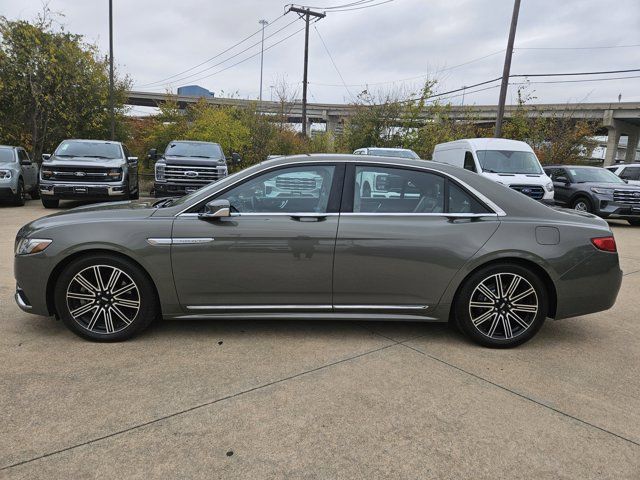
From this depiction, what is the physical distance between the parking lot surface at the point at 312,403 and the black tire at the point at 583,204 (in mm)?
10335

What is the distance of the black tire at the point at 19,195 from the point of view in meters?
12.4

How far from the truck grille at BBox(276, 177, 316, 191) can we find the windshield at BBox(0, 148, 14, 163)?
12.1 m

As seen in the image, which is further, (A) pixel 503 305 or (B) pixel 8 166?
(B) pixel 8 166

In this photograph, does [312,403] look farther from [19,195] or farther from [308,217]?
[19,195]

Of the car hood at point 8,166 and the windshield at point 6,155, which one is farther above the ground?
the windshield at point 6,155

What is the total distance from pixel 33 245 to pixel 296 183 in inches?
82.7

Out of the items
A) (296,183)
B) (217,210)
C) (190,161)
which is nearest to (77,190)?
(190,161)

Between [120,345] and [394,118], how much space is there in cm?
2271

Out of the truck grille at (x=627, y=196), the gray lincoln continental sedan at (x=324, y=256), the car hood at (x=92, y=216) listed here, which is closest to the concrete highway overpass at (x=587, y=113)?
the truck grille at (x=627, y=196)

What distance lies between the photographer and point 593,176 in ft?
45.5

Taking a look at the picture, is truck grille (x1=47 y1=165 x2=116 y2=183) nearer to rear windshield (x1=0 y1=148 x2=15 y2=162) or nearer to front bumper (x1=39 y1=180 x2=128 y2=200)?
front bumper (x1=39 y1=180 x2=128 y2=200)

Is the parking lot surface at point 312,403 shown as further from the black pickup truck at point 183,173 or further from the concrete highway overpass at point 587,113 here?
the concrete highway overpass at point 587,113

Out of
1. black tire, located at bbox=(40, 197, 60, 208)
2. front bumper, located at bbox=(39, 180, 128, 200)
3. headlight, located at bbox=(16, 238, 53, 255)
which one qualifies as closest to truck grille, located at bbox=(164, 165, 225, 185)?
front bumper, located at bbox=(39, 180, 128, 200)

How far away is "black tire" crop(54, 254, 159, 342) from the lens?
11.9ft
